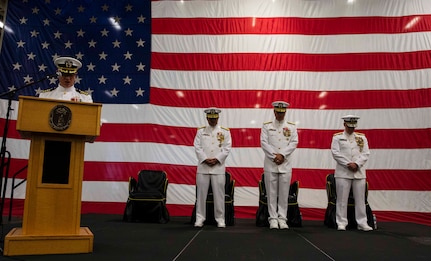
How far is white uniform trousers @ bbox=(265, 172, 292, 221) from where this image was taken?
435 centimetres

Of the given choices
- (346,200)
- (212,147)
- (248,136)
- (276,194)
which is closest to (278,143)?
(276,194)

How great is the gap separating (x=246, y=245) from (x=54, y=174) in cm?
166

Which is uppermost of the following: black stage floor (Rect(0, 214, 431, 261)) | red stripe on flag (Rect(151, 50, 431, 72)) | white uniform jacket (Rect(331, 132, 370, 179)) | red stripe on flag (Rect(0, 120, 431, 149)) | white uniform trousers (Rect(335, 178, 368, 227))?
red stripe on flag (Rect(151, 50, 431, 72))

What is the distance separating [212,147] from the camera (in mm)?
4551

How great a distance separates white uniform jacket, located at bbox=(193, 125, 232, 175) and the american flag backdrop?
1.24 metres

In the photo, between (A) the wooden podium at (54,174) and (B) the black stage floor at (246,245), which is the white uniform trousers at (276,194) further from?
(A) the wooden podium at (54,174)

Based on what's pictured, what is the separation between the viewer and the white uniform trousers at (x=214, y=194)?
14.3 ft

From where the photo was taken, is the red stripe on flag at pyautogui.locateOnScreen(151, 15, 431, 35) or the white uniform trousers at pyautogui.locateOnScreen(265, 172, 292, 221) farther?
the red stripe on flag at pyautogui.locateOnScreen(151, 15, 431, 35)

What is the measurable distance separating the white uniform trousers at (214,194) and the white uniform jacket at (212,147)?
0.08 meters

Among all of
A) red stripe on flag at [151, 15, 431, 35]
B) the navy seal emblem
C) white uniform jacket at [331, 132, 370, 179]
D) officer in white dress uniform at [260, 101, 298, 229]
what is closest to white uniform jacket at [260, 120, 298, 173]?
officer in white dress uniform at [260, 101, 298, 229]

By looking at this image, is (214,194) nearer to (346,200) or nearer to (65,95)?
(346,200)

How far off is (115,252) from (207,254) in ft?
2.24

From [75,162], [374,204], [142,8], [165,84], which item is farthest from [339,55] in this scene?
[75,162]

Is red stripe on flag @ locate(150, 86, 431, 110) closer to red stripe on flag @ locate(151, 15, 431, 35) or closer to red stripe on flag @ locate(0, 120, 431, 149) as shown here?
red stripe on flag @ locate(0, 120, 431, 149)
